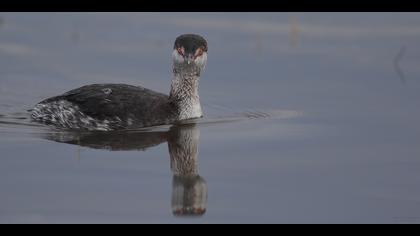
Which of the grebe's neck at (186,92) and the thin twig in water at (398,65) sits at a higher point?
the thin twig in water at (398,65)

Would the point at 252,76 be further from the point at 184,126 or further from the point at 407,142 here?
the point at 407,142

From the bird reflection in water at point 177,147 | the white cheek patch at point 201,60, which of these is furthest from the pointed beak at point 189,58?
the bird reflection in water at point 177,147

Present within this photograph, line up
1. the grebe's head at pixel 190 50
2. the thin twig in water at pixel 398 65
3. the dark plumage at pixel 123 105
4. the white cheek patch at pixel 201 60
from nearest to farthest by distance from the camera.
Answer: the dark plumage at pixel 123 105 → the grebe's head at pixel 190 50 → the white cheek patch at pixel 201 60 → the thin twig in water at pixel 398 65

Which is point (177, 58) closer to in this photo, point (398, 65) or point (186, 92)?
point (186, 92)

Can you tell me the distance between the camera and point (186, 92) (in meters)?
15.1

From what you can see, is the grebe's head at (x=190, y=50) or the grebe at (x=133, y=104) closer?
the grebe at (x=133, y=104)

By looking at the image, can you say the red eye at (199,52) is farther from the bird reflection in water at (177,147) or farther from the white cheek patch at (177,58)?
the bird reflection in water at (177,147)

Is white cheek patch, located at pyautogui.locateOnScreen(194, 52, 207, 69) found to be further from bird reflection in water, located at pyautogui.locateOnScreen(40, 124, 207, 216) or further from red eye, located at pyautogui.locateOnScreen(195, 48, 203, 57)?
bird reflection in water, located at pyautogui.locateOnScreen(40, 124, 207, 216)

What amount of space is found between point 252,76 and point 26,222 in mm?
8196

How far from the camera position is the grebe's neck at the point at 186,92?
15.0 meters

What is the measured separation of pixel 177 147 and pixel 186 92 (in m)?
2.13

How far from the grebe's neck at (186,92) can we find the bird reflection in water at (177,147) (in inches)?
19.1

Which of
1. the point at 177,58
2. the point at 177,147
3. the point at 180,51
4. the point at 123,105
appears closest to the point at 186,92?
the point at 177,58

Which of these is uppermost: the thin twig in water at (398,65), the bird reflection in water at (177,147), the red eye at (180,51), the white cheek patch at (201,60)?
the thin twig in water at (398,65)
